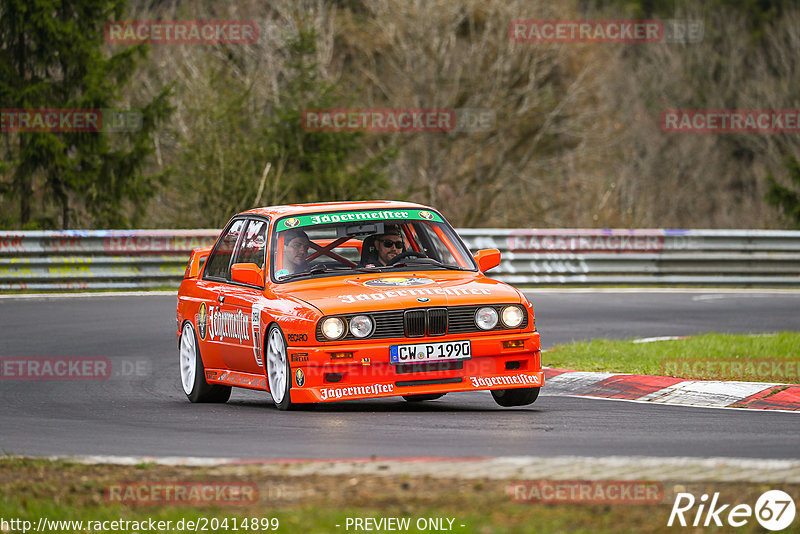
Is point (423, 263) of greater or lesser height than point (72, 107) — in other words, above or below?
below

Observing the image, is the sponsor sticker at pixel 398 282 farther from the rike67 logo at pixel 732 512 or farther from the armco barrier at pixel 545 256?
the armco barrier at pixel 545 256

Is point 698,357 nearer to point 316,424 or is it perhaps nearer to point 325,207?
point 325,207

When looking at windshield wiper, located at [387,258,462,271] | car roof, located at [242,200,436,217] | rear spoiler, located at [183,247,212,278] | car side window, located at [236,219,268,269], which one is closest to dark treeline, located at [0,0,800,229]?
rear spoiler, located at [183,247,212,278]

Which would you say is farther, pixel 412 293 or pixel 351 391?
pixel 412 293

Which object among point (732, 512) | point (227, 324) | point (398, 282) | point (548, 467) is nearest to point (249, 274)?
point (227, 324)

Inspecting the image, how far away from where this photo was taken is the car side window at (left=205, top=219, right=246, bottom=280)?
12008 mm

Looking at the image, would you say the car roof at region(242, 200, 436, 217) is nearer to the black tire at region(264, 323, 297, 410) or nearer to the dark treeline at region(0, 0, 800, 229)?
the black tire at region(264, 323, 297, 410)

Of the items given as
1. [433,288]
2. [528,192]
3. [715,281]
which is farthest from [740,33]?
[433,288]

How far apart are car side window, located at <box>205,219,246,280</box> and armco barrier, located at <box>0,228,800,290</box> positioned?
1081cm

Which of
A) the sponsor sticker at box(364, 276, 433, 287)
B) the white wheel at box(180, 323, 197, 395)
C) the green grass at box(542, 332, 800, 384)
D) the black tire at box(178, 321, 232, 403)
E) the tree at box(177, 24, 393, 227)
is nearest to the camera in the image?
the sponsor sticker at box(364, 276, 433, 287)

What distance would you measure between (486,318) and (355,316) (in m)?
0.99

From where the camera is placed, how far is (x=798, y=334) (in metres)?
15.4

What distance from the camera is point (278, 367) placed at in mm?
10023

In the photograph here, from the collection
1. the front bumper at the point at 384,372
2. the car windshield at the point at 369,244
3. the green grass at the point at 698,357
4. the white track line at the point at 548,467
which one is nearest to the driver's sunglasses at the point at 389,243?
the car windshield at the point at 369,244
